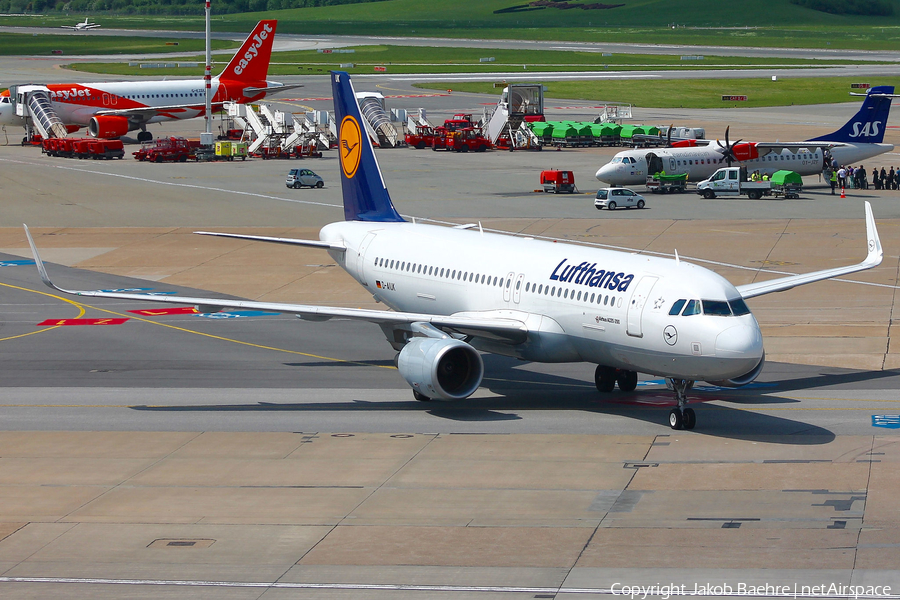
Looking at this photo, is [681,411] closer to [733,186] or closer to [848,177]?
[733,186]

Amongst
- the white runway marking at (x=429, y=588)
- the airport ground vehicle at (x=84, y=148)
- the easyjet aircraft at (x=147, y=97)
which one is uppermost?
the easyjet aircraft at (x=147, y=97)

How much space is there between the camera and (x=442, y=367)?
33.3 metres

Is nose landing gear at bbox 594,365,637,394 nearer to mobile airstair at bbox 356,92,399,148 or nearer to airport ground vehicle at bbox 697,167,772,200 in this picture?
airport ground vehicle at bbox 697,167,772,200

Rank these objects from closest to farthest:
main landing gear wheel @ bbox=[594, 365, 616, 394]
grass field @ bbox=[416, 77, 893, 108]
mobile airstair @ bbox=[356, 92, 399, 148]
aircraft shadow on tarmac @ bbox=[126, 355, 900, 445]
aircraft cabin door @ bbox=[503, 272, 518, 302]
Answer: aircraft shadow on tarmac @ bbox=[126, 355, 900, 445] → aircraft cabin door @ bbox=[503, 272, 518, 302] → main landing gear wheel @ bbox=[594, 365, 616, 394] → mobile airstair @ bbox=[356, 92, 399, 148] → grass field @ bbox=[416, 77, 893, 108]

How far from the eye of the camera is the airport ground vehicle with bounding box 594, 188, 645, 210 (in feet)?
257

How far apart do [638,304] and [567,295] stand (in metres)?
2.84

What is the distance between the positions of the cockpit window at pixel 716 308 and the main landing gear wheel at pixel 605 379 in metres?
6.41

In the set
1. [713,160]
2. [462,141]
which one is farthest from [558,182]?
[462,141]

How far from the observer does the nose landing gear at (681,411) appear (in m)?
31.2

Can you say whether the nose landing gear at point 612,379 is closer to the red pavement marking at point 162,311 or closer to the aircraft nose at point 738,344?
the aircraft nose at point 738,344

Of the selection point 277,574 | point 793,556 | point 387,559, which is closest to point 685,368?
point 793,556

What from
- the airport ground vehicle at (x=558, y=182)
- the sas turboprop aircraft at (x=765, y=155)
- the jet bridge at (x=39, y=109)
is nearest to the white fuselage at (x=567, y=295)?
the airport ground vehicle at (x=558, y=182)

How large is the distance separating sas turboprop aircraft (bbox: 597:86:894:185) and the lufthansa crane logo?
47066mm

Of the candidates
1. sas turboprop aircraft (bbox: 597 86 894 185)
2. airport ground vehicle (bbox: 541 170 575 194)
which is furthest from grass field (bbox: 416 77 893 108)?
airport ground vehicle (bbox: 541 170 575 194)
